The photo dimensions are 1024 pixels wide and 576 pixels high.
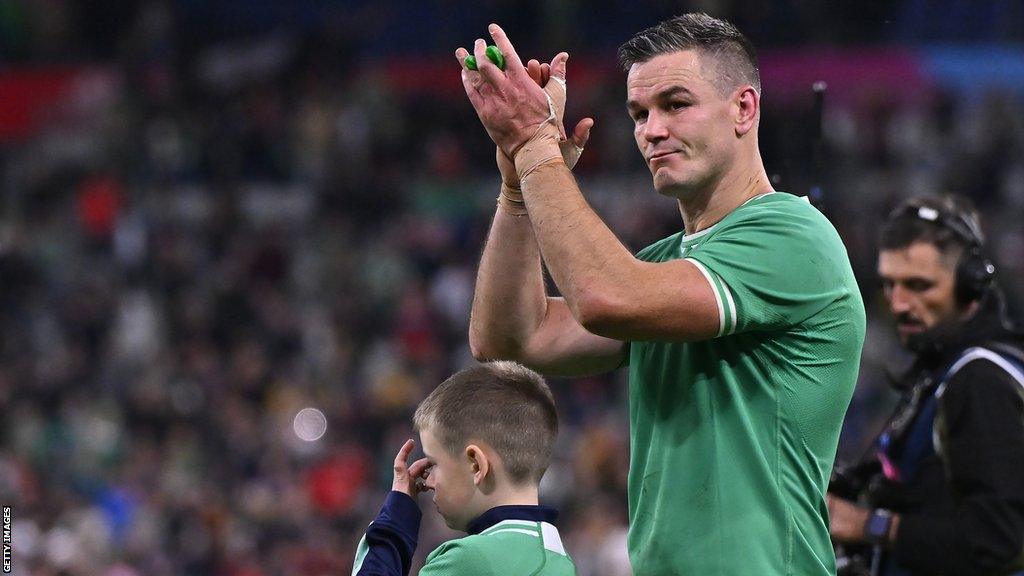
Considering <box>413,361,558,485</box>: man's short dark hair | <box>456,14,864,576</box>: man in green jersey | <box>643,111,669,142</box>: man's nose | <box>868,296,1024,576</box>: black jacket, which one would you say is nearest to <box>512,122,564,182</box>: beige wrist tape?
<box>456,14,864,576</box>: man in green jersey

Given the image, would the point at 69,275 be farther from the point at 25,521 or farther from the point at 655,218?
the point at 655,218

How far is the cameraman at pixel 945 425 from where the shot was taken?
3520mm

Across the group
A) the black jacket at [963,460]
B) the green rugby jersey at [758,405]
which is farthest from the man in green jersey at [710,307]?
the black jacket at [963,460]

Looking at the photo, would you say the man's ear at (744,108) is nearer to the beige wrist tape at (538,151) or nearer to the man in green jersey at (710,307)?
the man in green jersey at (710,307)

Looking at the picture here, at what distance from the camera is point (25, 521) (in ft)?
26.3

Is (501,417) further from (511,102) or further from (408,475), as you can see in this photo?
(511,102)

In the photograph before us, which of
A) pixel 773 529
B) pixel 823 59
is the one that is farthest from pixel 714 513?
pixel 823 59

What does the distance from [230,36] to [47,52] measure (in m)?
1.71

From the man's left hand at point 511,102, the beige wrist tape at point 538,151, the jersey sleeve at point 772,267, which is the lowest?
the jersey sleeve at point 772,267

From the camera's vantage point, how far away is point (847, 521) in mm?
3766

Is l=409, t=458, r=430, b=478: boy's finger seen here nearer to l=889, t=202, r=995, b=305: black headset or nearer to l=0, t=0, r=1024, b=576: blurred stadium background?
l=889, t=202, r=995, b=305: black headset

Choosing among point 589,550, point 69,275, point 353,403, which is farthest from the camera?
point 69,275

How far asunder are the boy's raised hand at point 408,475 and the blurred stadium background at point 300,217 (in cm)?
477

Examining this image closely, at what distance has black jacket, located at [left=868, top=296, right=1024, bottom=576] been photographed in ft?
11.5
